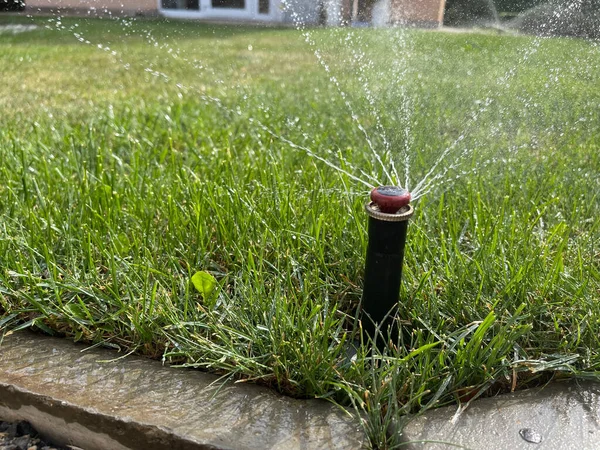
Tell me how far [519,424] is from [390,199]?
56 centimetres

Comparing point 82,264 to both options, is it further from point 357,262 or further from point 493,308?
point 493,308

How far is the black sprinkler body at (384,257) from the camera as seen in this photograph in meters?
1.32

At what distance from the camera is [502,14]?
2332mm

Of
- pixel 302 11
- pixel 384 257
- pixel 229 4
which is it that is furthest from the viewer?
pixel 302 11

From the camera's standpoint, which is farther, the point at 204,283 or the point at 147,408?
the point at 204,283

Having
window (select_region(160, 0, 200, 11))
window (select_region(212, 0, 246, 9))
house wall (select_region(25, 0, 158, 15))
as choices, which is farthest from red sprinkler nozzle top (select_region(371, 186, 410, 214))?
house wall (select_region(25, 0, 158, 15))

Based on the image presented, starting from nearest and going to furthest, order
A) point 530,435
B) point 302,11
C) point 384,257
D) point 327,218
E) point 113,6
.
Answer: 1. point 530,435
2. point 384,257
3. point 327,218
4. point 302,11
5. point 113,6

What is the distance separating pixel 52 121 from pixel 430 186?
2.12 metres

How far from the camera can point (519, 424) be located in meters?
1.31

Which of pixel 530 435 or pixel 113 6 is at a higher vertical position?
pixel 113 6

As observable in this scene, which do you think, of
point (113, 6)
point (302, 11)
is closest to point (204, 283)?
point (302, 11)

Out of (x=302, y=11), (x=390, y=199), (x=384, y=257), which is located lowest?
(x=384, y=257)

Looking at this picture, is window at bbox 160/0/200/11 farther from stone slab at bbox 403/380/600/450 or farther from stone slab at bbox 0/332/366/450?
stone slab at bbox 403/380/600/450

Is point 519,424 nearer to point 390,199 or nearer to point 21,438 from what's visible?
point 390,199
